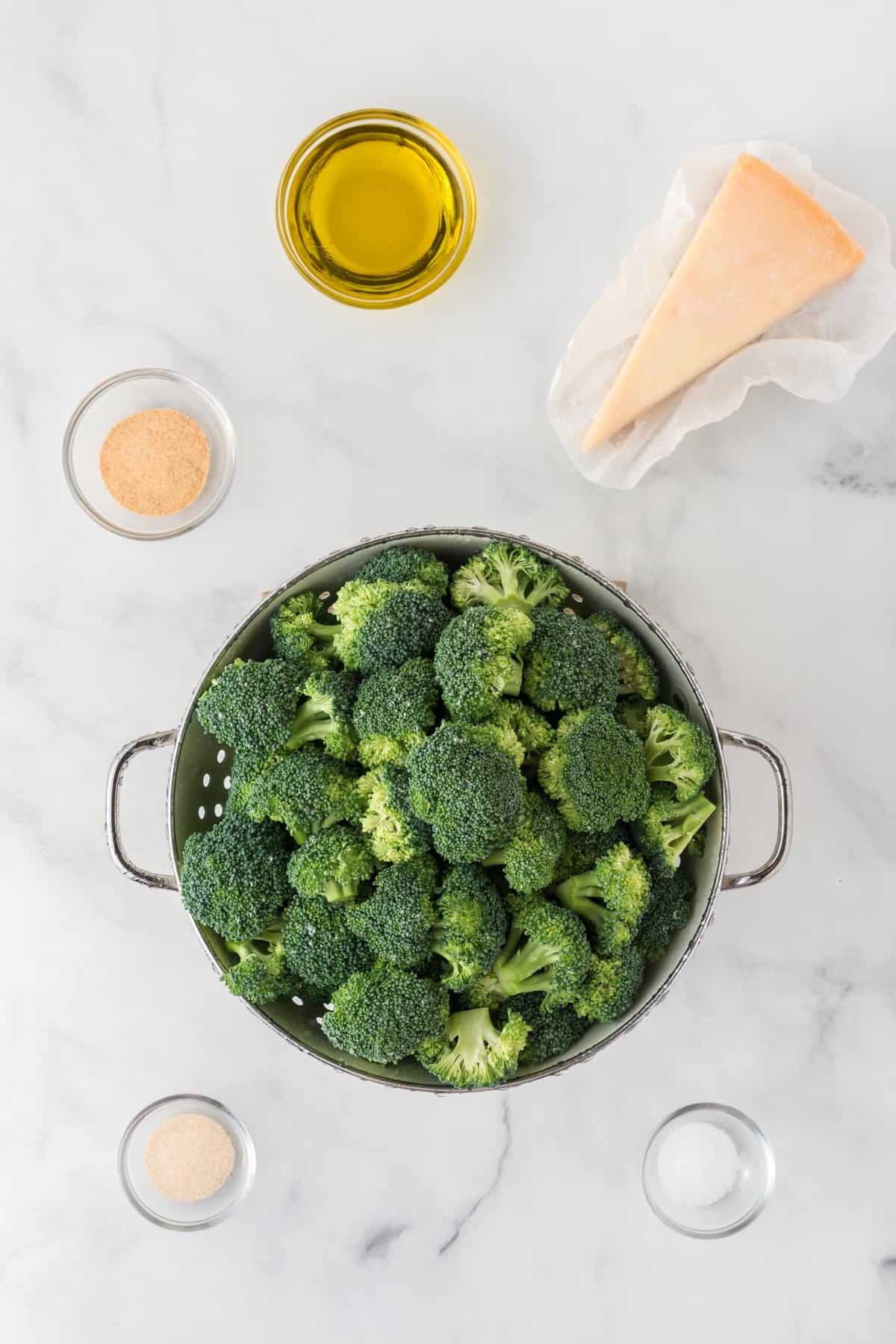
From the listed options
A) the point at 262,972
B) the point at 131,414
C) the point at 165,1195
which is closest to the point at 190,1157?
the point at 165,1195

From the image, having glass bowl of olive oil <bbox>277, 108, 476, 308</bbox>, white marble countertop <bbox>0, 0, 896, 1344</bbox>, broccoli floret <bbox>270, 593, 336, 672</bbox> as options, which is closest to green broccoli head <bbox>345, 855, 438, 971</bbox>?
broccoli floret <bbox>270, 593, 336, 672</bbox>

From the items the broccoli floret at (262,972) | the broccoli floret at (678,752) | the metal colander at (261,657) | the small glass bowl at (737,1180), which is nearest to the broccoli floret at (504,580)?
the metal colander at (261,657)

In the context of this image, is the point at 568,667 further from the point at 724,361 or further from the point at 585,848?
the point at 724,361

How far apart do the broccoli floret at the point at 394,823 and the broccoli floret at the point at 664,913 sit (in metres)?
0.37

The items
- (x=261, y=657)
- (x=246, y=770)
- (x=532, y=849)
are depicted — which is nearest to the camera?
(x=532, y=849)

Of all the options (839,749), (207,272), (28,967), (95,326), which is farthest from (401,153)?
(28,967)

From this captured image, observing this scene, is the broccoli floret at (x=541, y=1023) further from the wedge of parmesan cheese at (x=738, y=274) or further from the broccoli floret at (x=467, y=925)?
the wedge of parmesan cheese at (x=738, y=274)

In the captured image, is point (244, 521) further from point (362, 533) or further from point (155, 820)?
point (155, 820)

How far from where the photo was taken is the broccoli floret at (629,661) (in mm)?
1703

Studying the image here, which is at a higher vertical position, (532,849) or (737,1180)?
(532,849)

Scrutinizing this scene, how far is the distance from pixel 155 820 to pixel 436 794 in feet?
2.63

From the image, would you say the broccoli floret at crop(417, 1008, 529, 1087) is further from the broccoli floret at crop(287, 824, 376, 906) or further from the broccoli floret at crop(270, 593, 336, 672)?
the broccoli floret at crop(270, 593, 336, 672)

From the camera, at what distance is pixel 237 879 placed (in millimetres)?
1594

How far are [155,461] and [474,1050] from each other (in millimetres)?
1142
